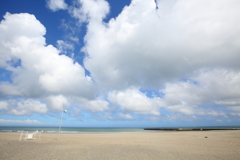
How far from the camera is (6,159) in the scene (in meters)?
8.80

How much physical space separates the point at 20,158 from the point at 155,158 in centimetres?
912

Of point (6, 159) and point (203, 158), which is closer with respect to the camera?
point (6, 159)

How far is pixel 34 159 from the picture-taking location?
8.95 m

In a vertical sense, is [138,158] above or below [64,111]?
below

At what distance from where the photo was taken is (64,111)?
21609mm

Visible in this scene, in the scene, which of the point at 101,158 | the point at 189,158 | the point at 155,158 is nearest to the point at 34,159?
the point at 101,158

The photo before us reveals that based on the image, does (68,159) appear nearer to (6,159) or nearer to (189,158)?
(6,159)

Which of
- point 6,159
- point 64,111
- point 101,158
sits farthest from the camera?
→ point 64,111

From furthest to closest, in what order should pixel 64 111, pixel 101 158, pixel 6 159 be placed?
pixel 64 111
pixel 101 158
pixel 6 159

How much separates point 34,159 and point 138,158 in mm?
6903

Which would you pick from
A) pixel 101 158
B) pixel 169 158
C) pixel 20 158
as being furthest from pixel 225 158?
pixel 20 158

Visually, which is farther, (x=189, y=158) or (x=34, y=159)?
(x=189, y=158)

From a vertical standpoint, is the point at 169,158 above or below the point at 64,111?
below

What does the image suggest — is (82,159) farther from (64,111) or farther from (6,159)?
(64,111)
